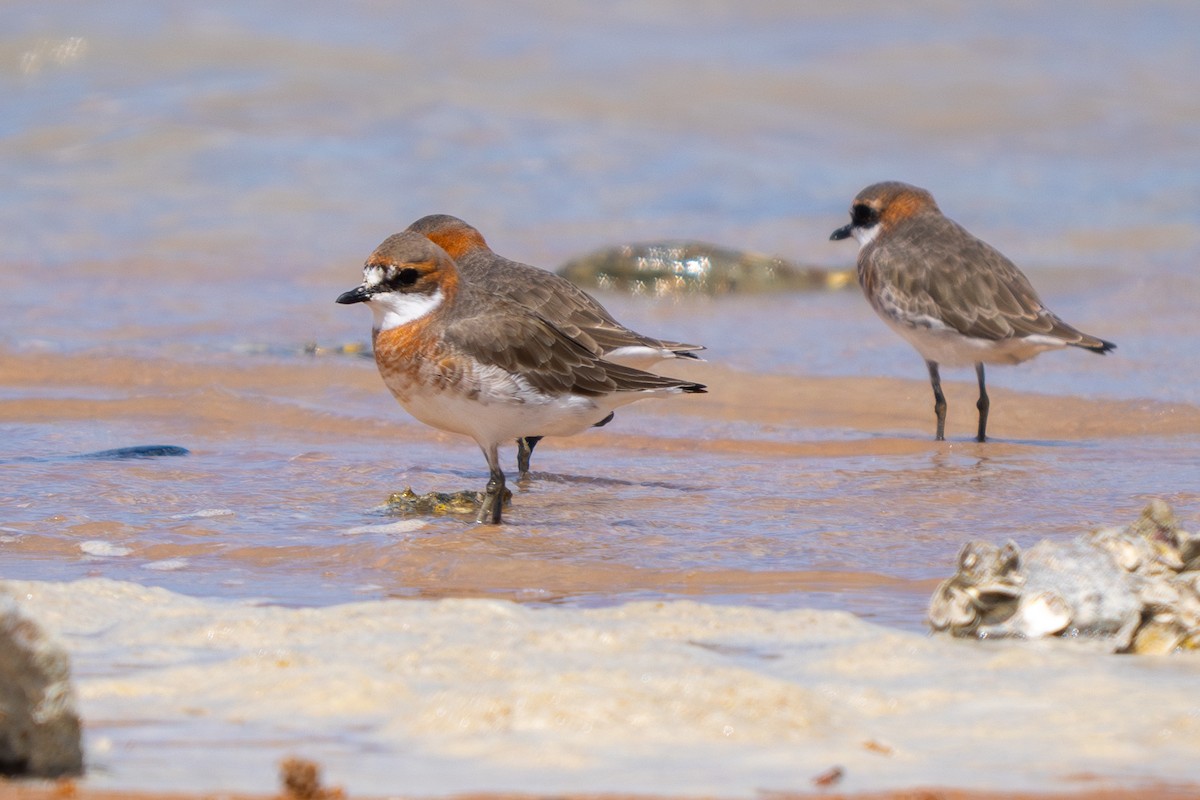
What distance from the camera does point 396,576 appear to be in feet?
20.5

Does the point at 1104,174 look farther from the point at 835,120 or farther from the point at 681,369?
the point at 681,369

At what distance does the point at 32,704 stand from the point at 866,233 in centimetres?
806

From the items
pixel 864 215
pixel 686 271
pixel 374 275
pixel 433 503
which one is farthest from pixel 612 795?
pixel 686 271

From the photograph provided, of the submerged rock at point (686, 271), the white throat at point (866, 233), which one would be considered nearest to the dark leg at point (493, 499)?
the white throat at point (866, 233)

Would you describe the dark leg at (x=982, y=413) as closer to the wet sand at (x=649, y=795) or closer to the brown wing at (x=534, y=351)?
the brown wing at (x=534, y=351)

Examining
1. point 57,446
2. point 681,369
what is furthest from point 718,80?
point 57,446

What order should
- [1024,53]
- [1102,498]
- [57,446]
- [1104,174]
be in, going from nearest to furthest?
[1102,498] < [57,446] < [1104,174] < [1024,53]

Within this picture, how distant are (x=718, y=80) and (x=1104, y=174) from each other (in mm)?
6668

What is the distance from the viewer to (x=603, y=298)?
581 inches

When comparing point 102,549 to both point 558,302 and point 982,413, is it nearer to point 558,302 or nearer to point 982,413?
point 558,302

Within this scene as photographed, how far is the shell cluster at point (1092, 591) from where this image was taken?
4918 mm

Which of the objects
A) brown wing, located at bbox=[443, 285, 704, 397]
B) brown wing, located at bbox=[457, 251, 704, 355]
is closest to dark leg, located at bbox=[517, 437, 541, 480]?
brown wing, located at bbox=[457, 251, 704, 355]

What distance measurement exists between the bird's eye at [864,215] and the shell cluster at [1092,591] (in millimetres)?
5669

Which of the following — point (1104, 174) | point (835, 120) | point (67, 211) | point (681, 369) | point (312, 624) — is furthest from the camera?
point (835, 120)
